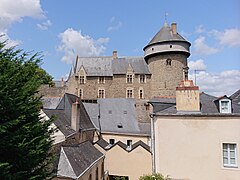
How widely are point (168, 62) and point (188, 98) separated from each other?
19.1 meters

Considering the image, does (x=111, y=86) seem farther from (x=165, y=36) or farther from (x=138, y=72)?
(x=165, y=36)

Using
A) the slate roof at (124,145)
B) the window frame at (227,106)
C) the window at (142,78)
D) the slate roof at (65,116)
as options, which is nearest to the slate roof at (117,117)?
the slate roof at (65,116)

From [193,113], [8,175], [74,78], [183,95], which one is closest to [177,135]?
[193,113]

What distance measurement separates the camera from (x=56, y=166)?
33.9 ft

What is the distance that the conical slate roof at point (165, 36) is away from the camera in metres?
29.5

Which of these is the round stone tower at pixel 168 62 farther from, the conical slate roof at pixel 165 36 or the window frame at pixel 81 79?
the window frame at pixel 81 79

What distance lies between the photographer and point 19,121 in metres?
5.27

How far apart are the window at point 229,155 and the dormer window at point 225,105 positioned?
1531 mm

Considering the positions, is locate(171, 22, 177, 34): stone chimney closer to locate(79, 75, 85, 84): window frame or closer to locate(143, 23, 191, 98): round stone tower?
locate(143, 23, 191, 98): round stone tower

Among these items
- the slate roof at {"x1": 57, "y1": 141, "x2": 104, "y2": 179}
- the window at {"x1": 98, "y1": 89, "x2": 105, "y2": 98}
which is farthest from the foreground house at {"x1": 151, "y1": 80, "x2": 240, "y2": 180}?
the window at {"x1": 98, "y1": 89, "x2": 105, "y2": 98}

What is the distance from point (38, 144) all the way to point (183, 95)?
293 inches

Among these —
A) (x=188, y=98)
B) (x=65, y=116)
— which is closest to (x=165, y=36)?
(x=65, y=116)

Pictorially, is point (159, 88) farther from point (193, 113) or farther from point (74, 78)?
point (193, 113)

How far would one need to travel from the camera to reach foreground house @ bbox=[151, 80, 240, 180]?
970cm
